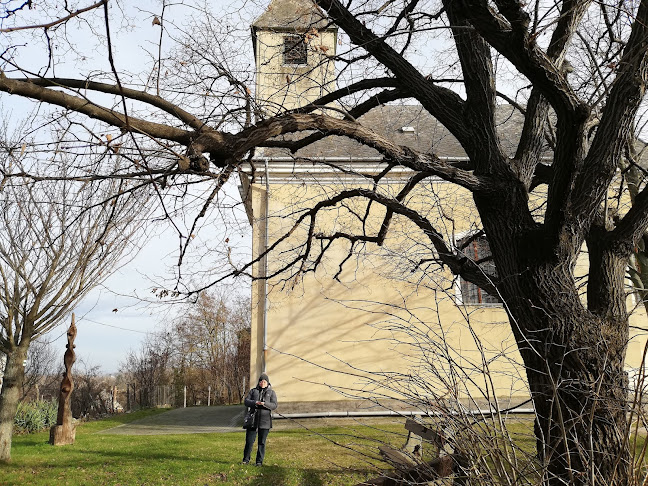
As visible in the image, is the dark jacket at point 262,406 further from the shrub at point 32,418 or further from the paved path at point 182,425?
the shrub at point 32,418

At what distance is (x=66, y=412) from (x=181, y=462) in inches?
149

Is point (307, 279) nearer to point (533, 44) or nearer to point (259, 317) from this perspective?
point (259, 317)

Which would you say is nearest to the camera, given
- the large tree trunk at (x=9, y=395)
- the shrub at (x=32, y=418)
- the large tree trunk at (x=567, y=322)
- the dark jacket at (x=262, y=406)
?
the large tree trunk at (x=567, y=322)

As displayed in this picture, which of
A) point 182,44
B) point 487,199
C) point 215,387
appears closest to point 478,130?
point 487,199

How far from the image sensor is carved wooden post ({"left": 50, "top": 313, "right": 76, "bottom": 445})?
1016 cm

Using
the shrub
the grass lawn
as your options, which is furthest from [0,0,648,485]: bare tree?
the shrub

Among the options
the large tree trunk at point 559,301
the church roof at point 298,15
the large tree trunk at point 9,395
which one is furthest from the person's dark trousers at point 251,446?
the church roof at point 298,15

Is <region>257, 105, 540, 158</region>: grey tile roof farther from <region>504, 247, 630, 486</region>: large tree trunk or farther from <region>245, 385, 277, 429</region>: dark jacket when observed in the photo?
<region>504, 247, 630, 486</region>: large tree trunk

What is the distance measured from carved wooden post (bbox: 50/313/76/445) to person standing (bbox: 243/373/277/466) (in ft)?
14.2

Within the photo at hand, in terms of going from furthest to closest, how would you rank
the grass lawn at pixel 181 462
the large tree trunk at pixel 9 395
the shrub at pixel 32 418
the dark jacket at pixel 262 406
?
the shrub at pixel 32 418, the large tree trunk at pixel 9 395, the dark jacket at pixel 262 406, the grass lawn at pixel 181 462

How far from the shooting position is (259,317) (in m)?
12.7

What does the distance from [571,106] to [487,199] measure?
964 mm

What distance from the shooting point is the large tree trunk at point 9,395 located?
8352mm

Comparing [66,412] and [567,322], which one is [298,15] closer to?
[567,322]
